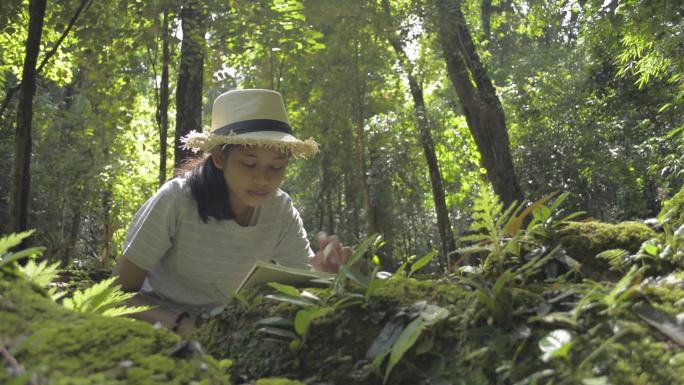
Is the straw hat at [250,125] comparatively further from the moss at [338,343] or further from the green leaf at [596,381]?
the green leaf at [596,381]

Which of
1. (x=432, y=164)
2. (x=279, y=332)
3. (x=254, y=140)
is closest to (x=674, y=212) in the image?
(x=279, y=332)

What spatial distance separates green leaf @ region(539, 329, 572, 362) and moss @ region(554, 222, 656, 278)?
0.68m

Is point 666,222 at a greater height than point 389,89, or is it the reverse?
point 389,89

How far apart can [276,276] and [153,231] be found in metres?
1.72

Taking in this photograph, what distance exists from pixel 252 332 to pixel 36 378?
687mm

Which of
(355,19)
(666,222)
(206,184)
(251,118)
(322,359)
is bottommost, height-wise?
(322,359)

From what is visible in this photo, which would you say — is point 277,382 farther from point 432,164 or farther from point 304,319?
point 432,164

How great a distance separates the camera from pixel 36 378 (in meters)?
0.80

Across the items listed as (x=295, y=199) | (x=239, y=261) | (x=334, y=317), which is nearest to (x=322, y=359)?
(x=334, y=317)

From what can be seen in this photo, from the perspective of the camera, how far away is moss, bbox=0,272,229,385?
86 cm

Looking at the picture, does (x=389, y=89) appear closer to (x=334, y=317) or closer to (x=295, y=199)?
(x=295, y=199)

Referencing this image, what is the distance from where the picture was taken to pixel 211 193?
3438 mm

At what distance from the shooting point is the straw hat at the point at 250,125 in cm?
339

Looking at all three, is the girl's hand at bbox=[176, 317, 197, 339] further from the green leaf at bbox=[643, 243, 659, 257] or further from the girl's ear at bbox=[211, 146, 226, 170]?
the green leaf at bbox=[643, 243, 659, 257]
